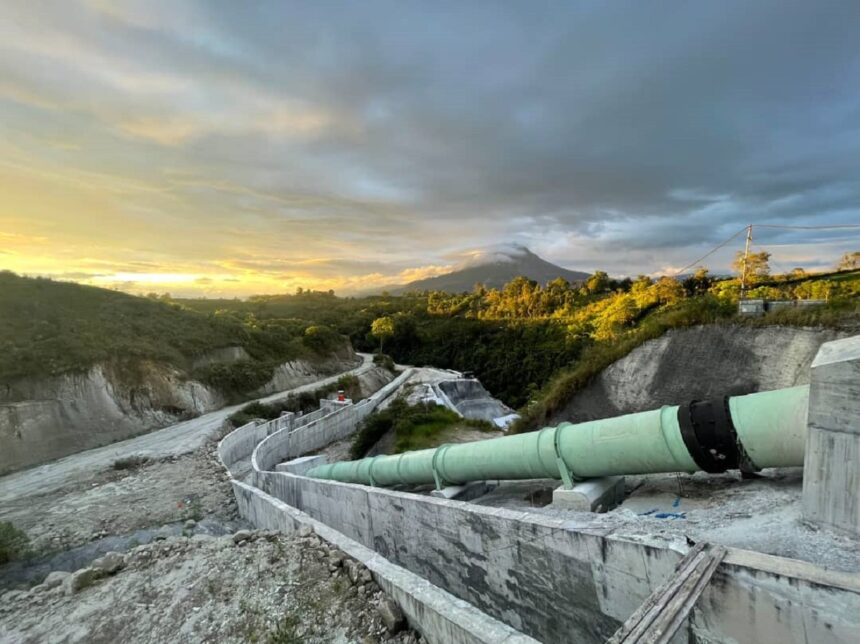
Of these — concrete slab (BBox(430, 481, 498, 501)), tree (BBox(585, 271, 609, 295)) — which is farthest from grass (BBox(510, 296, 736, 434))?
tree (BBox(585, 271, 609, 295))

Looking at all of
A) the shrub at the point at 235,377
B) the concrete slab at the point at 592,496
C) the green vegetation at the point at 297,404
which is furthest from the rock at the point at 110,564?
the shrub at the point at 235,377

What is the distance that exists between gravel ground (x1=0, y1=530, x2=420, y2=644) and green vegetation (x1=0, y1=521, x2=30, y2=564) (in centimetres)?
341

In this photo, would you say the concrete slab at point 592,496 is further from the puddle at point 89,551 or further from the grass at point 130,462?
the grass at point 130,462

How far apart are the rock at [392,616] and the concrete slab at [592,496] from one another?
2454 millimetres

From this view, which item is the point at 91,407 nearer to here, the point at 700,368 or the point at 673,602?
the point at 700,368

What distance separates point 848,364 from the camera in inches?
136

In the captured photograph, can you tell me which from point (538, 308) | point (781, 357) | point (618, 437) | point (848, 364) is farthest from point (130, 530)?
point (538, 308)

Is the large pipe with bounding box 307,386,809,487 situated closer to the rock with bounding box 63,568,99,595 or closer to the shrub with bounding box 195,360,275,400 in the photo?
the rock with bounding box 63,568,99,595

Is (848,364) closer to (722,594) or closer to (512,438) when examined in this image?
(722,594)

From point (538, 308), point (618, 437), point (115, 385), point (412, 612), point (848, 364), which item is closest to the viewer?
point (848, 364)

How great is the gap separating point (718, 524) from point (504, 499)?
12.0 ft

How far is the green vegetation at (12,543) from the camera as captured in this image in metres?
9.50

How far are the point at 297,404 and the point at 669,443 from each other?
85.5ft

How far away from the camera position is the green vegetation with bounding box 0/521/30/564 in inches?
374
